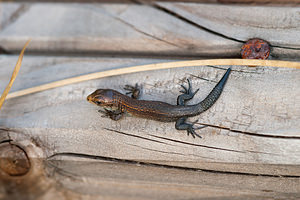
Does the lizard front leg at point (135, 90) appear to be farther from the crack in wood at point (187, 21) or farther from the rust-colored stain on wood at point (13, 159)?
the rust-colored stain on wood at point (13, 159)

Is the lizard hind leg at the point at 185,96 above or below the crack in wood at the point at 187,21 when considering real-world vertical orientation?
below

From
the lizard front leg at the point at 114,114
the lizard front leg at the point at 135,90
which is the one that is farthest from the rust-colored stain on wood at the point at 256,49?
the lizard front leg at the point at 114,114

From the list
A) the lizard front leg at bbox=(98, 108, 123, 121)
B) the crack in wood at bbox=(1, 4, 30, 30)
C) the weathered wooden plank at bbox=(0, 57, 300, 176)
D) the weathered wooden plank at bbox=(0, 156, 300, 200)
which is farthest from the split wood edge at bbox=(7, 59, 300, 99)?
the crack in wood at bbox=(1, 4, 30, 30)

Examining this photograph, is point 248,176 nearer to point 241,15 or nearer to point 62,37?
point 241,15

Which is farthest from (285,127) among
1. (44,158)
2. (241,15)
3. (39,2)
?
(39,2)

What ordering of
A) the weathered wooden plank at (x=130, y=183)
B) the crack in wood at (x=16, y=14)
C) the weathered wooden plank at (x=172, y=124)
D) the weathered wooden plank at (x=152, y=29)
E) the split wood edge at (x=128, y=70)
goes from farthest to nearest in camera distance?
the crack in wood at (x=16, y=14), the weathered wooden plank at (x=152, y=29), the split wood edge at (x=128, y=70), the weathered wooden plank at (x=130, y=183), the weathered wooden plank at (x=172, y=124)

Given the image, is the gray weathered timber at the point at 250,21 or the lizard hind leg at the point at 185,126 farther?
the gray weathered timber at the point at 250,21
